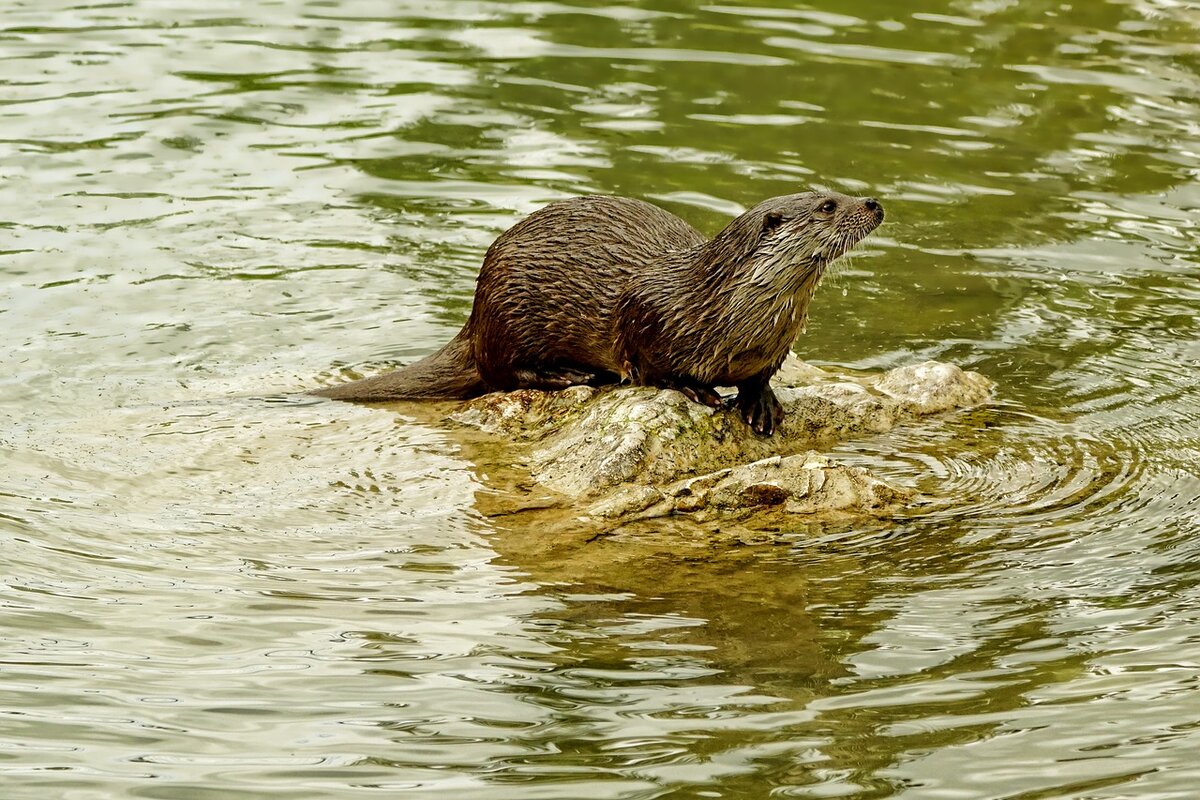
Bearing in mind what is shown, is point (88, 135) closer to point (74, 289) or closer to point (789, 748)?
point (74, 289)

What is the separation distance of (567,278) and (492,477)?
0.83m

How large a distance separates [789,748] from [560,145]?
17.1 feet

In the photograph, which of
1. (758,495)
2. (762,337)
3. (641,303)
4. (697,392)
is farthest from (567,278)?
(758,495)

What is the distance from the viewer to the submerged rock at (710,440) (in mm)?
4535

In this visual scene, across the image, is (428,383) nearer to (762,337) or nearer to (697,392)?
(697,392)

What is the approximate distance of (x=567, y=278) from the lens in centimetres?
532

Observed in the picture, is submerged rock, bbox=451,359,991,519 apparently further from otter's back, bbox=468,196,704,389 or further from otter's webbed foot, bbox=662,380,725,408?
otter's back, bbox=468,196,704,389

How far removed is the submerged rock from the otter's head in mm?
481

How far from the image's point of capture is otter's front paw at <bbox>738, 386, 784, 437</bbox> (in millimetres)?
5004

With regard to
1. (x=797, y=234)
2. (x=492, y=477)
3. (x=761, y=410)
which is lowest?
(x=492, y=477)

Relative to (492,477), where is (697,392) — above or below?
above

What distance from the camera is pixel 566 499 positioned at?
464 centimetres

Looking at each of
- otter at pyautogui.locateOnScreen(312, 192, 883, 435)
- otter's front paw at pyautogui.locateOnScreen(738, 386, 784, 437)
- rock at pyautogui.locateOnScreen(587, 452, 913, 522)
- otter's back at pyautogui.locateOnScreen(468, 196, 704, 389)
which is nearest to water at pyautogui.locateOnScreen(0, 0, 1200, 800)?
rock at pyautogui.locateOnScreen(587, 452, 913, 522)

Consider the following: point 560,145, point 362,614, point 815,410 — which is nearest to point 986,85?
point 560,145
